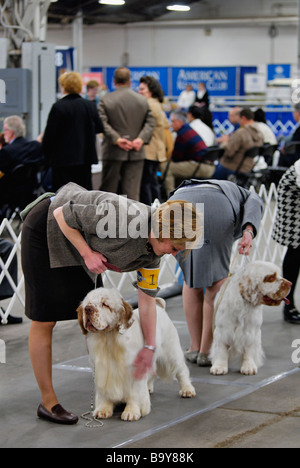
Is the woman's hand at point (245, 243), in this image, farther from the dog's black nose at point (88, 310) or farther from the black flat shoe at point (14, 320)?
the black flat shoe at point (14, 320)

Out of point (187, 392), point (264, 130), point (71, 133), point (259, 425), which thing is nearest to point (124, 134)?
point (71, 133)

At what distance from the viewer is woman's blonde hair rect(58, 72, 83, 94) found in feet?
21.9

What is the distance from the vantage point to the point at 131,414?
10.5 ft

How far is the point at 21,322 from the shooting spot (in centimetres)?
508

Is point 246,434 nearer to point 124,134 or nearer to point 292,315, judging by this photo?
point 292,315

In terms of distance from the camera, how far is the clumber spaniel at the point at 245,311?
381 cm

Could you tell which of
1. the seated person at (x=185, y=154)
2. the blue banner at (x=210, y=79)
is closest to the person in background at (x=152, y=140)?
the seated person at (x=185, y=154)

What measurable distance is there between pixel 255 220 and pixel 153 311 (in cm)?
93

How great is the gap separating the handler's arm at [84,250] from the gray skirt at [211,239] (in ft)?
3.20

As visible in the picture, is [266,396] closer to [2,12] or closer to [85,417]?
[85,417]

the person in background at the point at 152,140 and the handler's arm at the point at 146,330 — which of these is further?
the person in background at the point at 152,140

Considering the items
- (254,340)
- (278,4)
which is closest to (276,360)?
(254,340)

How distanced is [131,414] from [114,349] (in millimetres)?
286

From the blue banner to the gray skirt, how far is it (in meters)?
18.2
